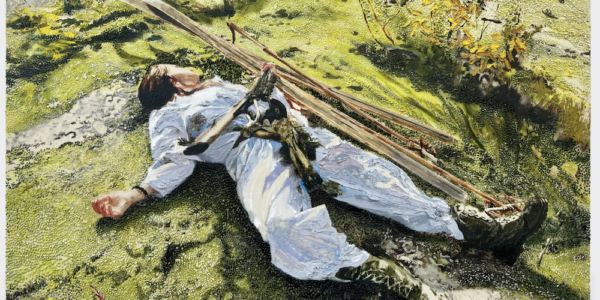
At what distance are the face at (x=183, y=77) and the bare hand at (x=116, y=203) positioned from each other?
659 millimetres

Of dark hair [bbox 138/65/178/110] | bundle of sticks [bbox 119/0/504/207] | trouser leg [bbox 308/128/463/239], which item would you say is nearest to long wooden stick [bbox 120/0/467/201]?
bundle of sticks [bbox 119/0/504/207]

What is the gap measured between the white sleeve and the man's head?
15 cm

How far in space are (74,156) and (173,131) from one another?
589 mm

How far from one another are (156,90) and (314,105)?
94 centimetres

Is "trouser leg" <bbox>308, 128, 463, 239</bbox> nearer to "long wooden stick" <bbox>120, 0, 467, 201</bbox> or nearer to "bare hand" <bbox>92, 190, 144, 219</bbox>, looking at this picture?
"long wooden stick" <bbox>120, 0, 467, 201</bbox>

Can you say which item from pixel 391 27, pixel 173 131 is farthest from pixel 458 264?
pixel 173 131

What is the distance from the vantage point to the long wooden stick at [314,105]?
6.70ft

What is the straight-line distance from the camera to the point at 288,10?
7.62 feet

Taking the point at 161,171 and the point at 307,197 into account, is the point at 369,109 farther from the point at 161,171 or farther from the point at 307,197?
the point at 161,171

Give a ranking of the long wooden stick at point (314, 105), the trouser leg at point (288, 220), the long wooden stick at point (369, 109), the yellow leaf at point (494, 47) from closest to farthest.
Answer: the trouser leg at point (288, 220)
the long wooden stick at point (314, 105)
the long wooden stick at point (369, 109)
the yellow leaf at point (494, 47)

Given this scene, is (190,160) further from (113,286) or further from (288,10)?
(288,10)

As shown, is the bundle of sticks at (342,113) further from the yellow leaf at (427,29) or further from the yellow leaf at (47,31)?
the yellow leaf at (427,29)

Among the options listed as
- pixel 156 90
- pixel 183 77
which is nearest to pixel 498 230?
pixel 183 77

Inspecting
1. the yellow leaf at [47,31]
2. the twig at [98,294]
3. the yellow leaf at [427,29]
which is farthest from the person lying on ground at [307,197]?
the yellow leaf at [427,29]
